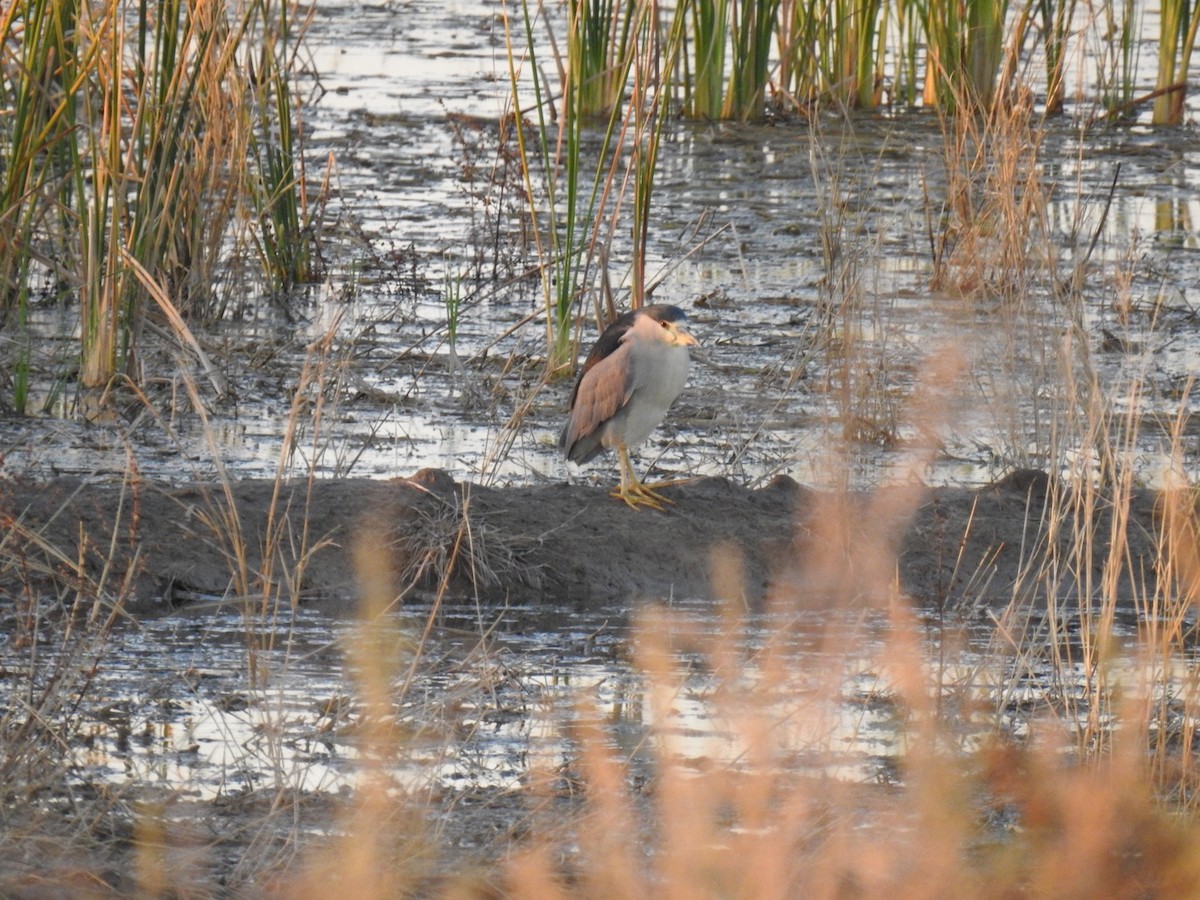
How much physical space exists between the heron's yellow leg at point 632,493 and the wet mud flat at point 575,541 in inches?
1.7

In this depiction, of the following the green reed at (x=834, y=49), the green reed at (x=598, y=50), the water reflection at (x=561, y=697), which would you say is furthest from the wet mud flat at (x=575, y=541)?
the green reed at (x=834, y=49)

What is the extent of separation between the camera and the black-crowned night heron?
568 centimetres

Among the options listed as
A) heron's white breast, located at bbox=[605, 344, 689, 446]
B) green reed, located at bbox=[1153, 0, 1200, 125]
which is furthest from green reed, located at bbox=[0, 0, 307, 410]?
green reed, located at bbox=[1153, 0, 1200, 125]

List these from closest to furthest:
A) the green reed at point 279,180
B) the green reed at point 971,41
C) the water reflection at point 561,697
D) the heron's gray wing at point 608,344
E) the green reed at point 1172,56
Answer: the water reflection at point 561,697, the heron's gray wing at point 608,344, the green reed at point 279,180, the green reed at point 971,41, the green reed at point 1172,56

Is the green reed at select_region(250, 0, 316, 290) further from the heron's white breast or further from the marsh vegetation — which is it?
the heron's white breast

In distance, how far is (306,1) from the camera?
53.6 ft

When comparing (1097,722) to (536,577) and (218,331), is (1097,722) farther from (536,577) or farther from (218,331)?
(218,331)

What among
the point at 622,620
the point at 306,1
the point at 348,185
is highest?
the point at 306,1

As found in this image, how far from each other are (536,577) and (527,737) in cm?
118

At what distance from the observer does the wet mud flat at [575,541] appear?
4.93 meters

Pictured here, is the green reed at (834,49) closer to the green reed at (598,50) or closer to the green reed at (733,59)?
the green reed at (733,59)

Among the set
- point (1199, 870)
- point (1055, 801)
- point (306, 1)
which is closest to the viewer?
point (1199, 870)

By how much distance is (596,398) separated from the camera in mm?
5711

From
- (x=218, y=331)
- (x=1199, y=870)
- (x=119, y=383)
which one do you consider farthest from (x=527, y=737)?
(x=218, y=331)
